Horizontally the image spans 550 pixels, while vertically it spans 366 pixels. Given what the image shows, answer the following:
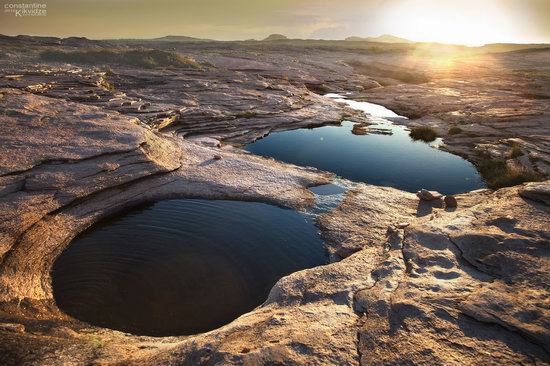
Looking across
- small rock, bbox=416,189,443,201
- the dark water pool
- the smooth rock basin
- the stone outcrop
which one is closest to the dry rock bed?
the stone outcrop

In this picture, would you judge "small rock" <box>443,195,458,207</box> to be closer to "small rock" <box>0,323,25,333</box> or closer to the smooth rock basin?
the smooth rock basin

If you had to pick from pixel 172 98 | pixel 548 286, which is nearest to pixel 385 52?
pixel 172 98

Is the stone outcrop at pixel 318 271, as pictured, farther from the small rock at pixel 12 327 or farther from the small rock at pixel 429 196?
the small rock at pixel 429 196

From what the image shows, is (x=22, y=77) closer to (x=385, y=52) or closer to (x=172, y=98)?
(x=172, y=98)

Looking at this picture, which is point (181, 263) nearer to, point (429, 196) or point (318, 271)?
point (318, 271)

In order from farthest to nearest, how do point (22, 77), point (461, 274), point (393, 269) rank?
point (22, 77)
point (393, 269)
point (461, 274)

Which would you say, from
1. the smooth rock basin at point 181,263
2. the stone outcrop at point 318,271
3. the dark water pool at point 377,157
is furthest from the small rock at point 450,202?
the smooth rock basin at point 181,263

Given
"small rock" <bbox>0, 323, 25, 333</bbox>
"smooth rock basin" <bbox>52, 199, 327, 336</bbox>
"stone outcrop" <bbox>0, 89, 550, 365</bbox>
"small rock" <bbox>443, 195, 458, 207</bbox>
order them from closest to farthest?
"stone outcrop" <bbox>0, 89, 550, 365</bbox> → "small rock" <bbox>0, 323, 25, 333</bbox> → "smooth rock basin" <bbox>52, 199, 327, 336</bbox> → "small rock" <bbox>443, 195, 458, 207</bbox>
